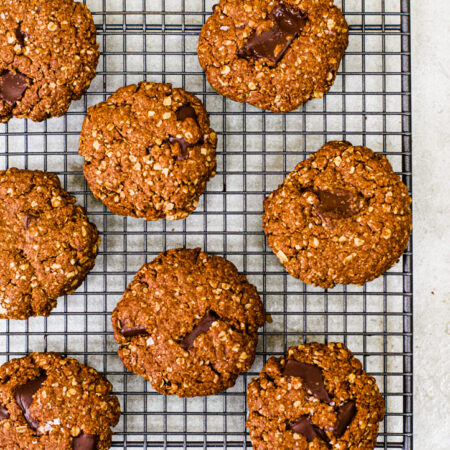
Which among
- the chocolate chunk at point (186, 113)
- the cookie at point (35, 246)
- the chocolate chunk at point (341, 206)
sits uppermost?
the chocolate chunk at point (186, 113)

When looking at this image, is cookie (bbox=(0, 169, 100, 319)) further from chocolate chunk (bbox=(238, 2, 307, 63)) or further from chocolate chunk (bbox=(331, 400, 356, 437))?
chocolate chunk (bbox=(331, 400, 356, 437))

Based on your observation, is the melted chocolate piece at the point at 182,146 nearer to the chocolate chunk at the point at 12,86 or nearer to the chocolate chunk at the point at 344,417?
the chocolate chunk at the point at 12,86

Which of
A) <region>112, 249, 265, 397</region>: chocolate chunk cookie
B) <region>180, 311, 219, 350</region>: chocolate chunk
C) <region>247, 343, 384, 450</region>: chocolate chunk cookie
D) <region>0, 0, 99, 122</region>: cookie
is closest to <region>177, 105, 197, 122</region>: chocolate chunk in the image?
<region>0, 0, 99, 122</region>: cookie

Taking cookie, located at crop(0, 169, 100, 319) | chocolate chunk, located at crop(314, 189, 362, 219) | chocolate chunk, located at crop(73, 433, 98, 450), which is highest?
chocolate chunk, located at crop(314, 189, 362, 219)

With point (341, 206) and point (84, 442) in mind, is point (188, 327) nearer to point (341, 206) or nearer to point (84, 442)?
point (84, 442)

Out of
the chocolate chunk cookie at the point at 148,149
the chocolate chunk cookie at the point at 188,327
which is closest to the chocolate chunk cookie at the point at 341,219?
the chocolate chunk cookie at the point at 188,327

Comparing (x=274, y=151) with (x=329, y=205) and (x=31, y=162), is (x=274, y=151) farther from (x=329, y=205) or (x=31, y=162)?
(x=31, y=162)
